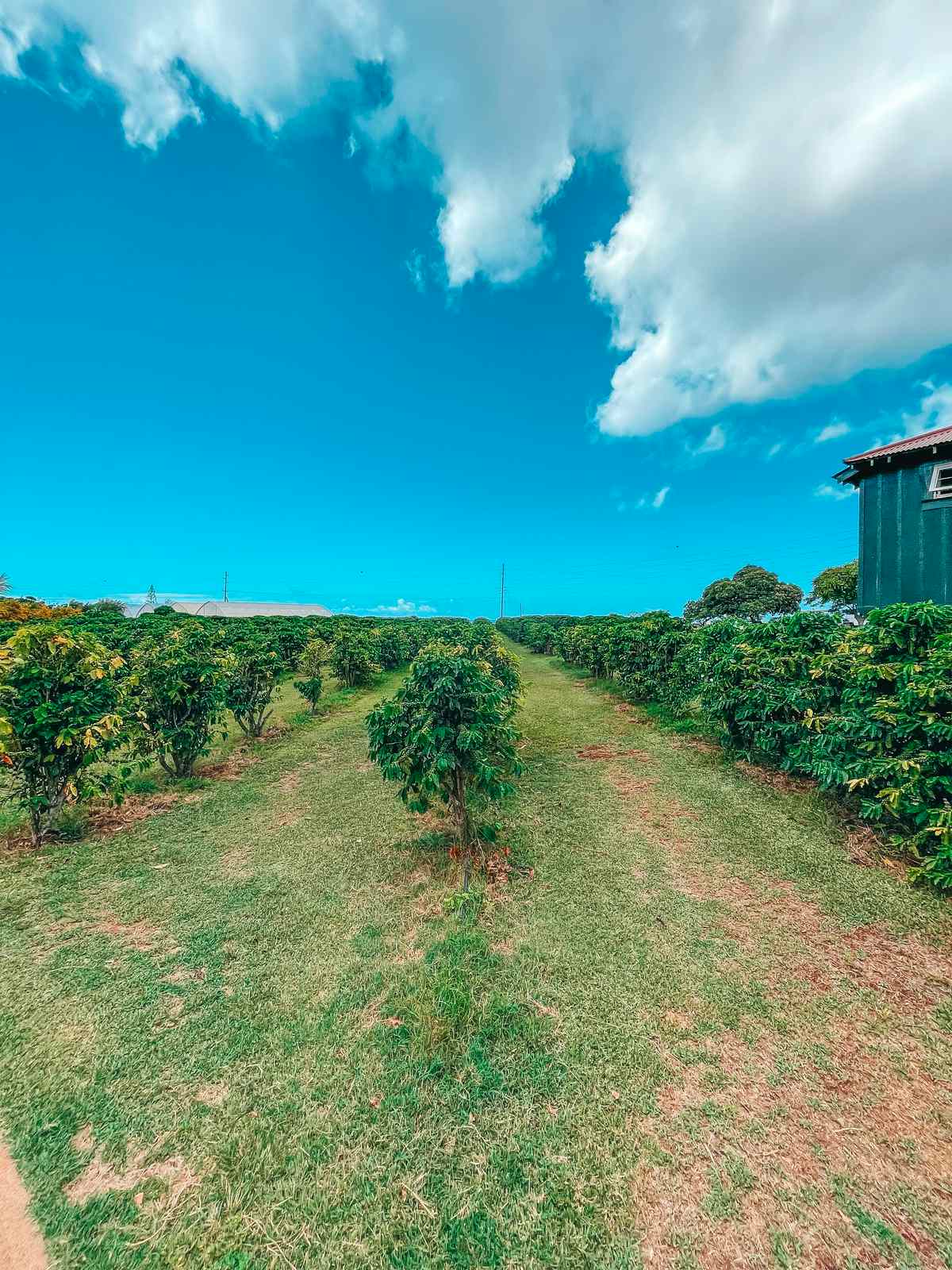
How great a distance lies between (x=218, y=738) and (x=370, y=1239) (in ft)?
32.0

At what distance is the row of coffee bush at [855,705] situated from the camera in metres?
4.23

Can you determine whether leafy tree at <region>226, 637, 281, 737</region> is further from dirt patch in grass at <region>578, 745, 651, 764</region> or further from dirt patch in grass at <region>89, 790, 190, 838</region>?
dirt patch in grass at <region>578, 745, 651, 764</region>

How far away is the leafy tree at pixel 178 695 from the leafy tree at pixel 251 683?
1.48 m

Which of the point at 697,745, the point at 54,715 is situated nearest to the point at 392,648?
the point at 697,745

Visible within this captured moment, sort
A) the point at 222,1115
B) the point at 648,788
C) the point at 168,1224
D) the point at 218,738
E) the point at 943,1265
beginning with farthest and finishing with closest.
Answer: the point at 218,738 < the point at 648,788 < the point at 222,1115 < the point at 168,1224 < the point at 943,1265

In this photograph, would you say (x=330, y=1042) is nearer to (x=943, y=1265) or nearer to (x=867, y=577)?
(x=943, y=1265)

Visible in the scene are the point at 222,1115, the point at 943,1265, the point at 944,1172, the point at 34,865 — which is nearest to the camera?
the point at 943,1265

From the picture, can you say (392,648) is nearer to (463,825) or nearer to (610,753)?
(610,753)

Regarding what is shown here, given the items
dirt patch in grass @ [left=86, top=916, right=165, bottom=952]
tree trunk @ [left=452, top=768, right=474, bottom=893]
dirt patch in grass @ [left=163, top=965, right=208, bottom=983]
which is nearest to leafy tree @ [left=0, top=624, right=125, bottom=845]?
dirt patch in grass @ [left=86, top=916, right=165, bottom=952]

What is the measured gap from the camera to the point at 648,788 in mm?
6895

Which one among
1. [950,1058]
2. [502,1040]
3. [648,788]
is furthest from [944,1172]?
[648,788]

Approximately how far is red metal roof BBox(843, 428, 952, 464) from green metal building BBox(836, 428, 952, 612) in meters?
0.02

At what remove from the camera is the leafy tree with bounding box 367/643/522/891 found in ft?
14.3

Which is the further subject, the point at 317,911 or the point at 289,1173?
the point at 317,911
